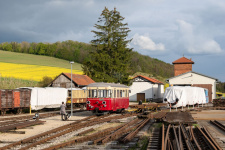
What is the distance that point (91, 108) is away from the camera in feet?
77.5

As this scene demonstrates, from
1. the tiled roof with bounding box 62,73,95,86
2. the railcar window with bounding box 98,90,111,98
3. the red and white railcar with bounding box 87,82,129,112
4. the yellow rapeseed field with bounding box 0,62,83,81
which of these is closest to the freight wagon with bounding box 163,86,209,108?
the red and white railcar with bounding box 87,82,129,112

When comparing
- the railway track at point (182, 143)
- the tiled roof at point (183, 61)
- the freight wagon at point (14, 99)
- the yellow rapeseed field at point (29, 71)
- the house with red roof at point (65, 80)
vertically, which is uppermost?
the tiled roof at point (183, 61)

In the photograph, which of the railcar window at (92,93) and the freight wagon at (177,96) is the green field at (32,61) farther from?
the railcar window at (92,93)

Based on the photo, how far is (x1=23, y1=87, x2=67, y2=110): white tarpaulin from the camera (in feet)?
101

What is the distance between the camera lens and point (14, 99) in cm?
2850

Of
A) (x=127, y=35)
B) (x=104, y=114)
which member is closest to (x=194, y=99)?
(x=104, y=114)

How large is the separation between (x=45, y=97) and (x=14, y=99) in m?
4.15

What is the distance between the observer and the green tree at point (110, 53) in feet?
157

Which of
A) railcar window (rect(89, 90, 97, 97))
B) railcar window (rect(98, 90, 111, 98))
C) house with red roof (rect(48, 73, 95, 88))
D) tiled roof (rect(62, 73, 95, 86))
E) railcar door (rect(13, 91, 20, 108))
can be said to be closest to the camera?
railcar window (rect(98, 90, 111, 98))

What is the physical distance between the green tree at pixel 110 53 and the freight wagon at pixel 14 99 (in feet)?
60.5

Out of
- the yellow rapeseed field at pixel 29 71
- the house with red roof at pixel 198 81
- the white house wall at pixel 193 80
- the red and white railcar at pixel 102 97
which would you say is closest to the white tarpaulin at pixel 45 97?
the red and white railcar at pixel 102 97

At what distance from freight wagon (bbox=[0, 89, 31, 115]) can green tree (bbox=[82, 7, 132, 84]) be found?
60.5 feet

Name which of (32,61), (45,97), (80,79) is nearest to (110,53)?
(80,79)

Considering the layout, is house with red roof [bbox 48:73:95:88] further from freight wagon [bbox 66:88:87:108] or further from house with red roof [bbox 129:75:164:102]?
house with red roof [bbox 129:75:164:102]
